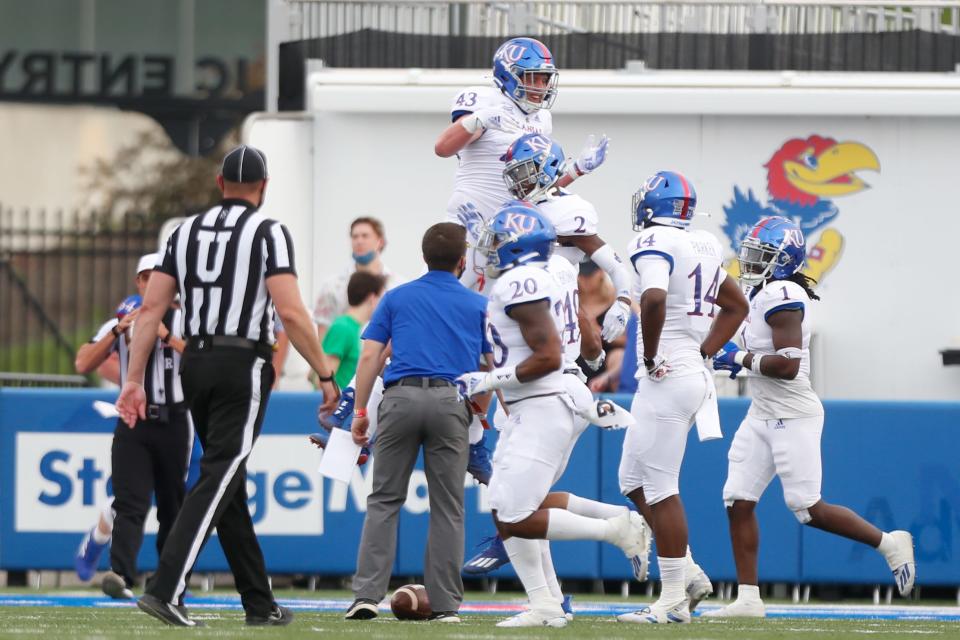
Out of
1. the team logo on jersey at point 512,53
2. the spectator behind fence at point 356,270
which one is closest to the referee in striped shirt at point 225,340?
the team logo on jersey at point 512,53

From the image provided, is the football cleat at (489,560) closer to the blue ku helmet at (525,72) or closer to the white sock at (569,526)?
the white sock at (569,526)

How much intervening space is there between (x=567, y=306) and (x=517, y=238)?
414 mm

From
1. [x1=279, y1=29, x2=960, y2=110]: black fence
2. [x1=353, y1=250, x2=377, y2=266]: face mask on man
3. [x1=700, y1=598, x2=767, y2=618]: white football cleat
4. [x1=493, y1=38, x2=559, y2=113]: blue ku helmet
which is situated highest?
[x1=279, y1=29, x2=960, y2=110]: black fence

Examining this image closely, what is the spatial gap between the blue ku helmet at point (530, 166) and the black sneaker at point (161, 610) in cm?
264

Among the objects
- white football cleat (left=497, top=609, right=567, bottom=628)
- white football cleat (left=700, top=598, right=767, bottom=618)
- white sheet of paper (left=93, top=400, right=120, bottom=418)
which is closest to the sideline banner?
white sheet of paper (left=93, top=400, right=120, bottom=418)

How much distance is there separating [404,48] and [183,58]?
13886 mm

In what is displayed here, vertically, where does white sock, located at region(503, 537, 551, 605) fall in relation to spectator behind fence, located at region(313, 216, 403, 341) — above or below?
below

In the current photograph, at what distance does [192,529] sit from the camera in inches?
333

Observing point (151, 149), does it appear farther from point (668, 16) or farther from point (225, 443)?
point (225, 443)

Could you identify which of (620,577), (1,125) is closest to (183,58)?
(1,125)

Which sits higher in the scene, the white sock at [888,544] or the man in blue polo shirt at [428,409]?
the man in blue polo shirt at [428,409]

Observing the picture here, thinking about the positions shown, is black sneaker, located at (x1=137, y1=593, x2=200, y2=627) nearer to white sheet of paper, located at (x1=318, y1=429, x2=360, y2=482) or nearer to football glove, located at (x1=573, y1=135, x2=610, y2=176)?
white sheet of paper, located at (x1=318, y1=429, x2=360, y2=482)

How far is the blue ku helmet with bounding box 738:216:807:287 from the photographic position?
10.1m

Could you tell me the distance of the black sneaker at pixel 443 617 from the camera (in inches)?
366
